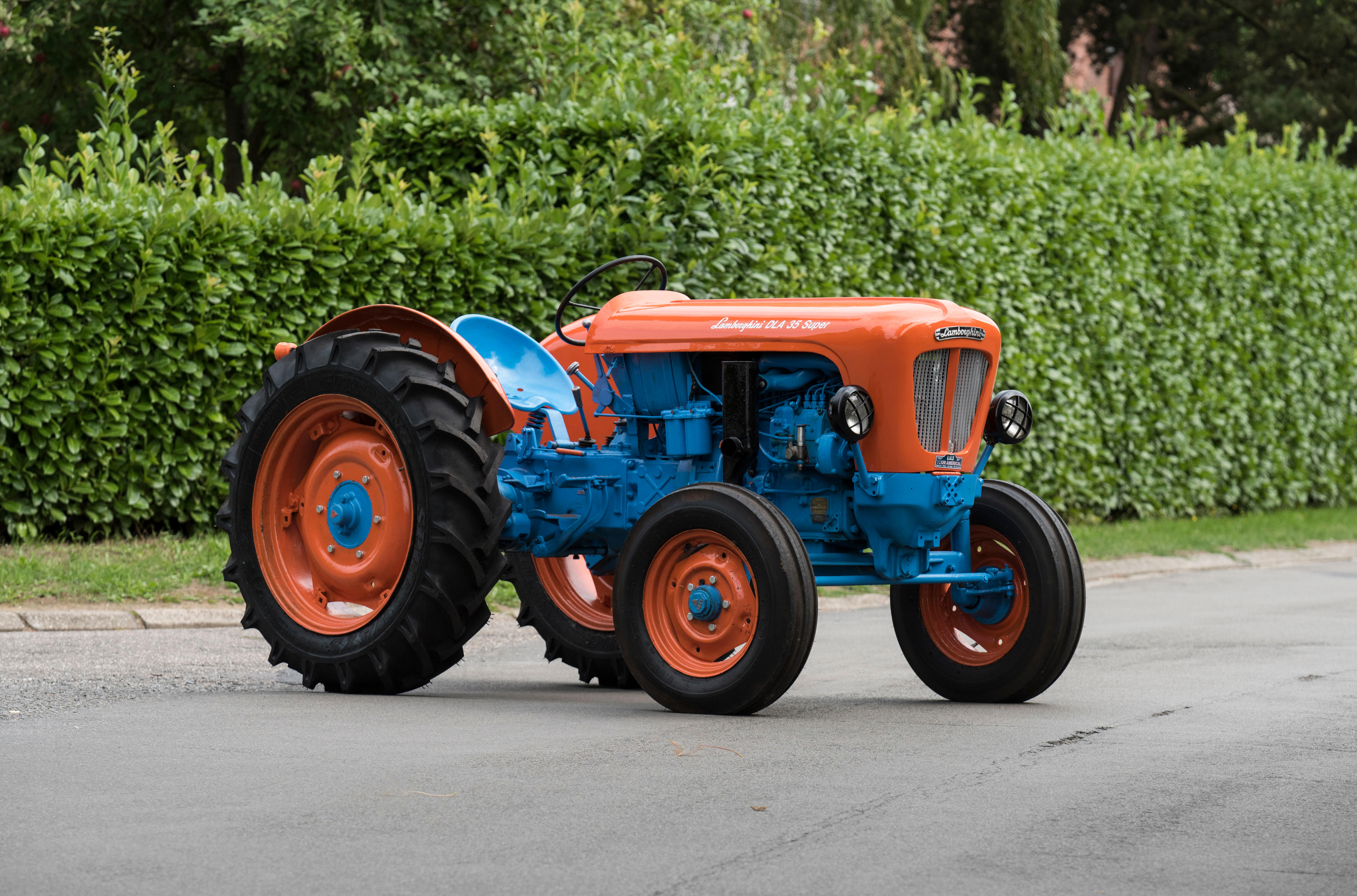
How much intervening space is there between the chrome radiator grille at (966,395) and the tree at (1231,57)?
932 inches

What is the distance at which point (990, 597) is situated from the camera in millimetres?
7266

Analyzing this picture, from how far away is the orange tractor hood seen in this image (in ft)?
22.3

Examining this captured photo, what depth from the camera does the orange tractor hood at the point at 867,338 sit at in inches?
267

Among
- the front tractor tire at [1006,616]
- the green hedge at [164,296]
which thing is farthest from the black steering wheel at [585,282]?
the green hedge at [164,296]

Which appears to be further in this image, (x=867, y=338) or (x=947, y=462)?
(x=947, y=462)

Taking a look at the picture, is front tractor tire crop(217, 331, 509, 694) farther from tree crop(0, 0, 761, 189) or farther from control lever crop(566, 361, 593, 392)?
tree crop(0, 0, 761, 189)

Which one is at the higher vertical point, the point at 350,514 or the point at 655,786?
the point at 350,514

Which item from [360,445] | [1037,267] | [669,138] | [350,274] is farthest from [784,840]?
[1037,267]

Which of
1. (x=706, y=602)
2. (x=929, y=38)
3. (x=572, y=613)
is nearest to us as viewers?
(x=706, y=602)

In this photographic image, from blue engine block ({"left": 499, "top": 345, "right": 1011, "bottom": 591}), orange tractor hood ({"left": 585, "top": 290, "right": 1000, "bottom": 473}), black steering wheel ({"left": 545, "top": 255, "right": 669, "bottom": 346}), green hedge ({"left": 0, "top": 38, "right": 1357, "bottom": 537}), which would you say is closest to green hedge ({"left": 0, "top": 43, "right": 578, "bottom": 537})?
green hedge ({"left": 0, "top": 38, "right": 1357, "bottom": 537})

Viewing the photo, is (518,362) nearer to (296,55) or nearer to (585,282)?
(585,282)

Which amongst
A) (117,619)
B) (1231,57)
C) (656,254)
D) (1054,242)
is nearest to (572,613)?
(117,619)

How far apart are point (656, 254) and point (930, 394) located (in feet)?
18.9

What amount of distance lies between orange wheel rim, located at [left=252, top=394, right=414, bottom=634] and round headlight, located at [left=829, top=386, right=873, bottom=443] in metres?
1.88
